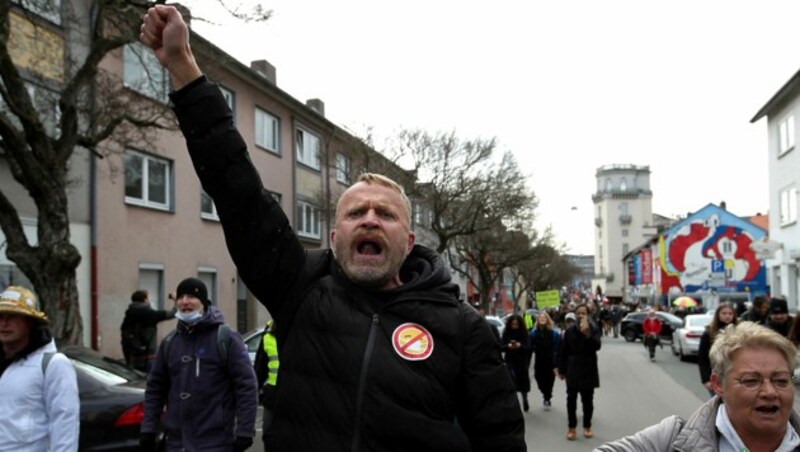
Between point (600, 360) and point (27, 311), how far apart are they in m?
22.4

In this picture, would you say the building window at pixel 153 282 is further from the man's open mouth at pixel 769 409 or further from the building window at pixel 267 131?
the man's open mouth at pixel 769 409

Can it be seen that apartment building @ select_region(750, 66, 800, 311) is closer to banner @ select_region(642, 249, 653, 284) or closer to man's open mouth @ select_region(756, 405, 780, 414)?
man's open mouth @ select_region(756, 405, 780, 414)

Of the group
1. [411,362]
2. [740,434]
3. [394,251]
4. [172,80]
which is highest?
[172,80]

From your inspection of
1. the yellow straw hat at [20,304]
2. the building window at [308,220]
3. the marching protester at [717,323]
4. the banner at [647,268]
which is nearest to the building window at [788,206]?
the building window at [308,220]

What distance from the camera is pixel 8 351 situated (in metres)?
3.86

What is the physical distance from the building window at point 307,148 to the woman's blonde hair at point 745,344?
28306 millimetres

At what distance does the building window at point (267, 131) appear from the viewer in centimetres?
2691

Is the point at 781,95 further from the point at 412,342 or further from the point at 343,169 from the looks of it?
the point at 412,342

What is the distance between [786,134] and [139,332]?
27.3 metres

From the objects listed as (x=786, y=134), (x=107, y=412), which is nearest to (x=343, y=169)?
(x=786, y=134)

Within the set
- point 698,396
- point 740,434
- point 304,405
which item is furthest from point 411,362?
point 698,396

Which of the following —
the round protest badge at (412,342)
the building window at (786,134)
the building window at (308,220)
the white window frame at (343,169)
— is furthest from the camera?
the white window frame at (343,169)

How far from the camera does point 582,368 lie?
992 centimetres

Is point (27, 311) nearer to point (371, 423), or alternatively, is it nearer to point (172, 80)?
point (172, 80)
